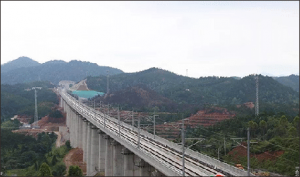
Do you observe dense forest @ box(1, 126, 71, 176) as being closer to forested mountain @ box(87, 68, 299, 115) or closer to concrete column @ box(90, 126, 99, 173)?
concrete column @ box(90, 126, 99, 173)

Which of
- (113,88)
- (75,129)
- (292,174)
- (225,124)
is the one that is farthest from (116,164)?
(113,88)

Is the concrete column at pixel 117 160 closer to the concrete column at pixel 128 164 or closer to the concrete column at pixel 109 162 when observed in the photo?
the concrete column at pixel 109 162

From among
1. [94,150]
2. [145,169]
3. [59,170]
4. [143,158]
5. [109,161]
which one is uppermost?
[143,158]

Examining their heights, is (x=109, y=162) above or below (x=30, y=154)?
above

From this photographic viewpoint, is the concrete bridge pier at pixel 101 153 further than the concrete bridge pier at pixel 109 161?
Yes

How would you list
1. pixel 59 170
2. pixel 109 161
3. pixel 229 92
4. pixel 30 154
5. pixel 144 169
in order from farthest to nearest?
pixel 229 92 < pixel 30 154 < pixel 59 170 < pixel 109 161 < pixel 144 169

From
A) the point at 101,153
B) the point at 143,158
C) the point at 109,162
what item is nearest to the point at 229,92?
the point at 101,153

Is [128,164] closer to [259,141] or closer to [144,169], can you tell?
[144,169]

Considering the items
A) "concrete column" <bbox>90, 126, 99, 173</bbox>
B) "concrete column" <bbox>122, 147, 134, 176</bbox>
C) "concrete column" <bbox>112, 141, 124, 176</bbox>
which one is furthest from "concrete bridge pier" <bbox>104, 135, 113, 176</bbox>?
"concrete column" <bbox>122, 147, 134, 176</bbox>

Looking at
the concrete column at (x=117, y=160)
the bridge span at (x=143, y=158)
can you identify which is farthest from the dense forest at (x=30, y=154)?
the concrete column at (x=117, y=160)

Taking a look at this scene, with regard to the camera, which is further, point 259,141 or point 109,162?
point 109,162

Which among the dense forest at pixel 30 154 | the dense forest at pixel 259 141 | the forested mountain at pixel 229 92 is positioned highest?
the forested mountain at pixel 229 92

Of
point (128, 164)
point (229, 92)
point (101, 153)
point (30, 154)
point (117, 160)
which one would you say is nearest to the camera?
point (128, 164)
